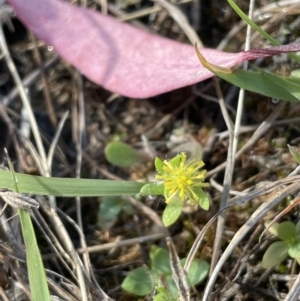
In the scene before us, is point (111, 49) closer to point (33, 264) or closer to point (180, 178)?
point (180, 178)

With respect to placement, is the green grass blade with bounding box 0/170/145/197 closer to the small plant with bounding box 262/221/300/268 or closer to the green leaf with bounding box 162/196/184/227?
the green leaf with bounding box 162/196/184/227

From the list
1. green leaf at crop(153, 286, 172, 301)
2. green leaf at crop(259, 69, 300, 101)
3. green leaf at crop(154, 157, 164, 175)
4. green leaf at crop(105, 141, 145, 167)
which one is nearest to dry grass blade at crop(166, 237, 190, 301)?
green leaf at crop(153, 286, 172, 301)

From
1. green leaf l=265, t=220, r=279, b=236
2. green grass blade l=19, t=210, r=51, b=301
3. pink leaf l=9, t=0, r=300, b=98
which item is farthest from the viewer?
pink leaf l=9, t=0, r=300, b=98

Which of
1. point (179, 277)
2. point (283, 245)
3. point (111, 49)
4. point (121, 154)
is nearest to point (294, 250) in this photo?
point (283, 245)

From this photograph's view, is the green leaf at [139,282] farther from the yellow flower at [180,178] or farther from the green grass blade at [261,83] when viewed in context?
the green grass blade at [261,83]

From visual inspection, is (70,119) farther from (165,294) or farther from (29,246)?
(165,294)

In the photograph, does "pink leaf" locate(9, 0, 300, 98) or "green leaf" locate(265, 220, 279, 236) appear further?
"pink leaf" locate(9, 0, 300, 98)

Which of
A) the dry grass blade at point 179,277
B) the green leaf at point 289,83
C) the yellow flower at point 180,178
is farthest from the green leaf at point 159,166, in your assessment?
the green leaf at point 289,83
